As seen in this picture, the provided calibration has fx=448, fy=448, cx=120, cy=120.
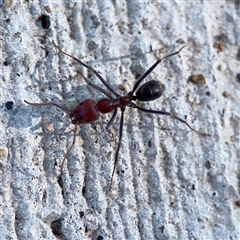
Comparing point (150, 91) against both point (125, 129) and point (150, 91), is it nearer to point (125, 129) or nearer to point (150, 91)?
point (150, 91)

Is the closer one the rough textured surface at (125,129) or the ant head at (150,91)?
the rough textured surface at (125,129)

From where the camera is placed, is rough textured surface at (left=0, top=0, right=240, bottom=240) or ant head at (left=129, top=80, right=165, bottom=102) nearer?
rough textured surface at (left=0, top=0, right=240, bottom=240)

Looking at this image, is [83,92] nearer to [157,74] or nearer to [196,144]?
[157,74]

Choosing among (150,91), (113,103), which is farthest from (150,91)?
(113,103)

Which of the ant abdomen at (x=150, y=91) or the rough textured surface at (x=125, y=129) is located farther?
the ant abdomen at (x=150, y=91)

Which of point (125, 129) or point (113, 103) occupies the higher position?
point (113, 103)
